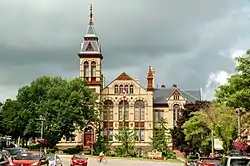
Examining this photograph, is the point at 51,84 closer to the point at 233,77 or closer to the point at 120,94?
the point at 120,94

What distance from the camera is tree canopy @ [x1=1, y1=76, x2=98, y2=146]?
3777 inches

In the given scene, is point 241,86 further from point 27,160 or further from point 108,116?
point 108,116

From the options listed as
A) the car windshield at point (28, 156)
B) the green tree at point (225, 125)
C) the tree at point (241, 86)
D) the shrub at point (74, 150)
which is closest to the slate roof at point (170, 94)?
the shrub at point (74, 150)

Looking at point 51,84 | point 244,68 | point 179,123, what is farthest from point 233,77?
point 51,84

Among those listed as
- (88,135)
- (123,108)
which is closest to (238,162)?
(88,135)

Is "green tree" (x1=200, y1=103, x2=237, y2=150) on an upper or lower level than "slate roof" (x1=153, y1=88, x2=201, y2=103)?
lower

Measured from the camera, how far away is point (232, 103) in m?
40.4

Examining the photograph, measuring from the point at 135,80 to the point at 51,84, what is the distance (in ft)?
73.5

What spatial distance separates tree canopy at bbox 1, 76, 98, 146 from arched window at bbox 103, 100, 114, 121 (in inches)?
612

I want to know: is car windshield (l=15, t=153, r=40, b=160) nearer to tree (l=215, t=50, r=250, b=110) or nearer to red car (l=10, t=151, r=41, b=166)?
red car (l=10, t=151, r=41, b=166)

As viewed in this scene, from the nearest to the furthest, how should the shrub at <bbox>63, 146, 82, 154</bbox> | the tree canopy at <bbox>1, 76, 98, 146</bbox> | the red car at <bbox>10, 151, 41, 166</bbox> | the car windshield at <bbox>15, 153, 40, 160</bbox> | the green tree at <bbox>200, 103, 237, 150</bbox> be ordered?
1. the red car at <bbox>10, 151, 41, 166</bbox>
2. the car windshield at <bbox>15, 153, 40, 160</bbox>
3. the green tree at <bbox>200, 103, 237, 150</bbox>
4. the tree canopy at <bbox>1, 76, 98, 146</bbox>
5. the shrub at <bbox>63, 146, 82, 154</bbox>

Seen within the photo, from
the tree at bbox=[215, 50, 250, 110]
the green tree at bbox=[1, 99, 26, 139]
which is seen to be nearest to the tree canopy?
the green tree at bbox=[1, 99, 26, 139]

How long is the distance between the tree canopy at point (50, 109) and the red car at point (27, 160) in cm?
6013

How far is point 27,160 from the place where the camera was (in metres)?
33.9
